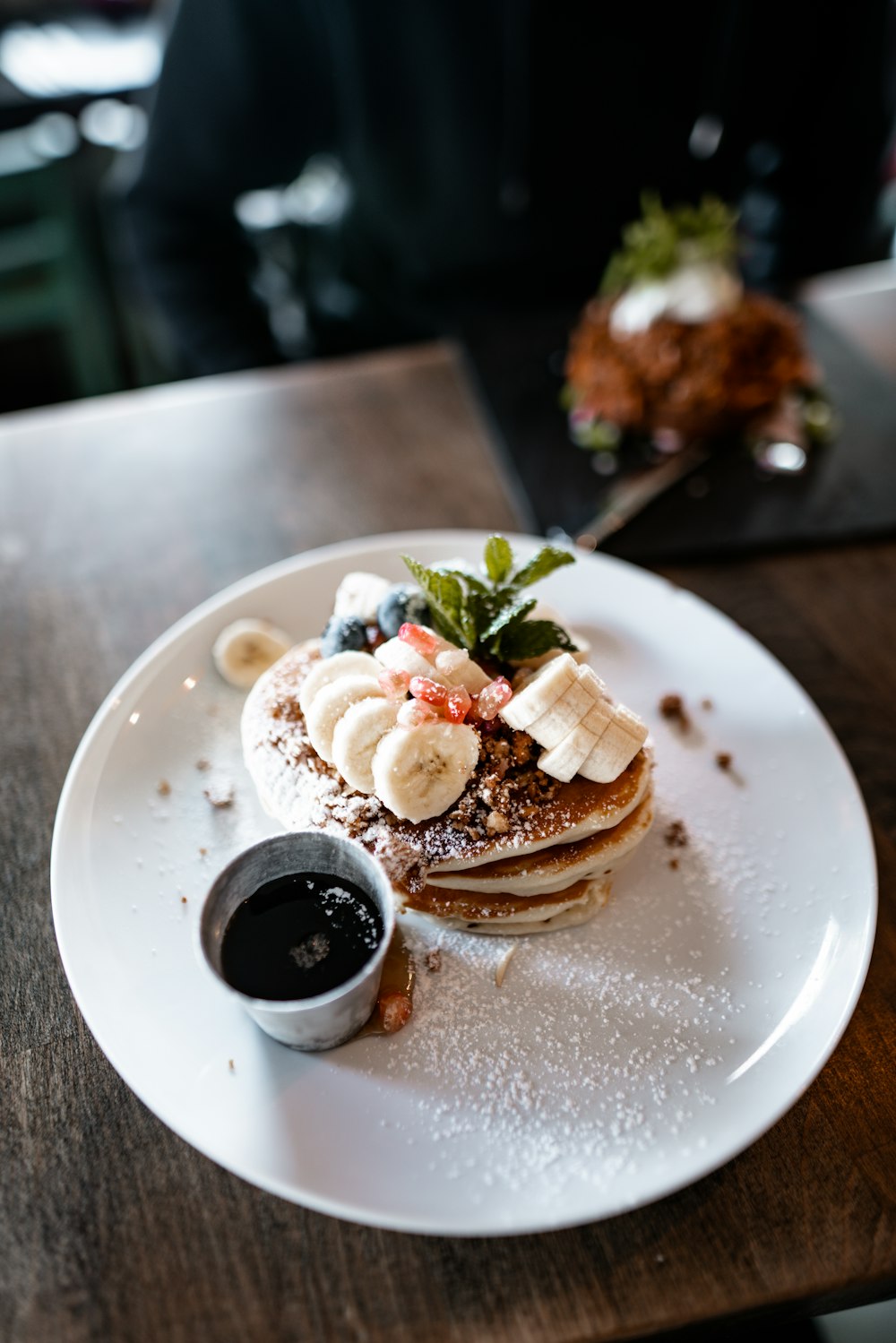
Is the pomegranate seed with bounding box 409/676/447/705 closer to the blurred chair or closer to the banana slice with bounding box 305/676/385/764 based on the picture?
the banana slice with bounding box 305/676/385/764

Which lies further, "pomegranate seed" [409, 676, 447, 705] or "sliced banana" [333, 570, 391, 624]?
"sliced banana" [333, 570, 391, 624]

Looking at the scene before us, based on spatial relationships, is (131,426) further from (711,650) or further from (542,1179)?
(542,1179)

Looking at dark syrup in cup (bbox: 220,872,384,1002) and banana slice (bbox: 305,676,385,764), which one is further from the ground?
banana slice (bbox: 305,676,385,764)

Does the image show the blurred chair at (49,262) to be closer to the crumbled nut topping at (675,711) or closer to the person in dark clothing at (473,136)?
the person in dark clothing at (473,136)

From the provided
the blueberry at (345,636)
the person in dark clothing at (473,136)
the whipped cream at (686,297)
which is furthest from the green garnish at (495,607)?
the person in dark clothing at (473,136)

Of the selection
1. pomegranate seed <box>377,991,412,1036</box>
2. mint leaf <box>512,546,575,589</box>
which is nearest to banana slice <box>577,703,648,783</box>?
mint leaf <box>512,546,575,589</box>

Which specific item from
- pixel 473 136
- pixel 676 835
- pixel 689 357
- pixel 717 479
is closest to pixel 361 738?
pixel 676 835

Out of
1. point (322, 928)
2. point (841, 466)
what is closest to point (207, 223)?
point (841, 466)
